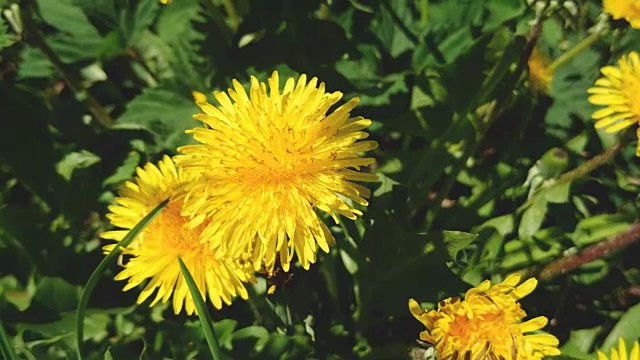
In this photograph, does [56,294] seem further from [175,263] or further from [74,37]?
[74,37]

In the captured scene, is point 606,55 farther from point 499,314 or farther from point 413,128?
point 499,314

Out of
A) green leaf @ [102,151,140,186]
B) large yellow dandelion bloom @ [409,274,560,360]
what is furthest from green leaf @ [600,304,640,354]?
green leaf @ [102,151,140,186]

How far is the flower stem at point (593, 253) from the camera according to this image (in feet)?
4.70

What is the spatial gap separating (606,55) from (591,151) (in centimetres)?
33

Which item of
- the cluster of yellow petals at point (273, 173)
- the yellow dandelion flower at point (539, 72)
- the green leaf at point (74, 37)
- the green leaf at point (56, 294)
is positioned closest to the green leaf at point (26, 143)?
the green leaf at point (74, 37)

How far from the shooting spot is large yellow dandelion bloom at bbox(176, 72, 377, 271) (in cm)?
117

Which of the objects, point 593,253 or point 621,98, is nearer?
point 593,253

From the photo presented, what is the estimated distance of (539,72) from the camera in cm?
185

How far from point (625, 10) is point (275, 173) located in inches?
39.4

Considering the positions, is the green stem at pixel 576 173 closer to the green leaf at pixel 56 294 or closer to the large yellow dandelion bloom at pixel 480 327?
the large yellow dandelion bloom at pixel 480 327

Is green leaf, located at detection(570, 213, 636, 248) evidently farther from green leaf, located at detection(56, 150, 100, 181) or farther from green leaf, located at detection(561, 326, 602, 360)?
green leaf, located at detection(56, 150, 100, 181)

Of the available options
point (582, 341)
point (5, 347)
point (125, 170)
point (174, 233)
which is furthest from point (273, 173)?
point (582, 341)

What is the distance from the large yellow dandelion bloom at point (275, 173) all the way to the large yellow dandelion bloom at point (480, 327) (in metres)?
0.27

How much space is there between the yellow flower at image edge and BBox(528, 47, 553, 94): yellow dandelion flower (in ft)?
0.67
